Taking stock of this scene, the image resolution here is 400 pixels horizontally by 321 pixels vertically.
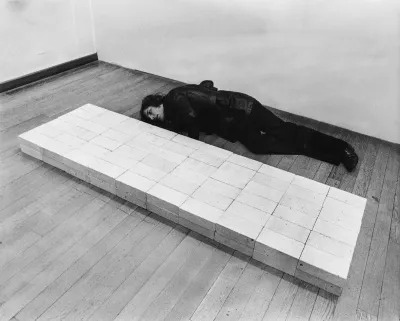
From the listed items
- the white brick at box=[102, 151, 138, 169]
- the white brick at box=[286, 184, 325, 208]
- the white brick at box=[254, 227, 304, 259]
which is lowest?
the white brick at box=[254, 227, 304, 259]

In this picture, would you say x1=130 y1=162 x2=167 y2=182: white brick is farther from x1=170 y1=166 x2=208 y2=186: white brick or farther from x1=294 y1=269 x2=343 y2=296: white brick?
x1=294 y1=269 x2=343 y2=296: white brick

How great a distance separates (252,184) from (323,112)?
4.92 feet

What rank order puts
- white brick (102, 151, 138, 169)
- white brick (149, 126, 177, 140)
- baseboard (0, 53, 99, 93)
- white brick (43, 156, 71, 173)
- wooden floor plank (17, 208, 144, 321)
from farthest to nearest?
baseboard (0, 53, 99, 93) < white brick (149, 126, 177, 140) < white brick (43, 156, 71, 173) < white brick (102, 151, 138, 169) < wooden floor plank (17, 208, 144, 321)

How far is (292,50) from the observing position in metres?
3.33

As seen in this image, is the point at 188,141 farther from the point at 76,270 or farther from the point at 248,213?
the point at 76,270

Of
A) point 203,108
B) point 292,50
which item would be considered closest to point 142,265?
point 203,108

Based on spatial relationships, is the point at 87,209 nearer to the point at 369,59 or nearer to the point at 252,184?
the point at 252,184

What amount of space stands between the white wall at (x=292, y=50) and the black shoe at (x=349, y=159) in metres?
0.62

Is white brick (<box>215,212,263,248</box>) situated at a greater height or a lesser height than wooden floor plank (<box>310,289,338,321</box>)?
greater

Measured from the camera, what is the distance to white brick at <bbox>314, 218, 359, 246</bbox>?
197 centimetres

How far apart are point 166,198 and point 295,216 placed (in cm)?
80

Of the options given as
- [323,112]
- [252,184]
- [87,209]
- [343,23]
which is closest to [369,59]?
[343,23]

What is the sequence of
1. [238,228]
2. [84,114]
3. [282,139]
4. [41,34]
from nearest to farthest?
1. [238,228]
2. [282,139]
3. [84,114]
4. [41,34]

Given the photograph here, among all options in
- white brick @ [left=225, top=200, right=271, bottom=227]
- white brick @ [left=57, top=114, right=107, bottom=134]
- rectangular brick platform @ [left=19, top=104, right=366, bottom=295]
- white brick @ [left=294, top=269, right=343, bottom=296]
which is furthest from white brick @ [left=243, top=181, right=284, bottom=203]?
white brick @ [left=57, top=114, right=107, bottom=134]
